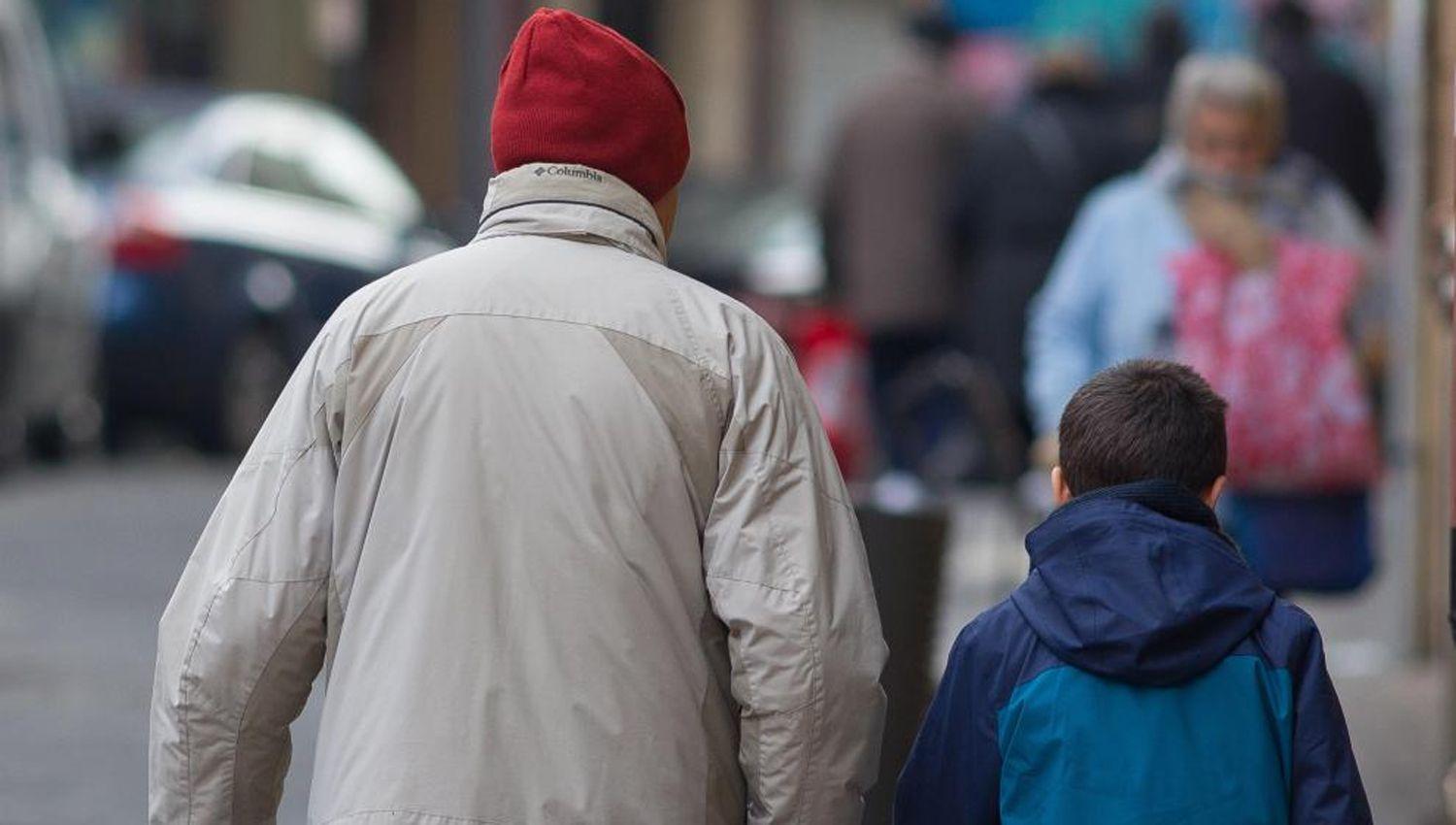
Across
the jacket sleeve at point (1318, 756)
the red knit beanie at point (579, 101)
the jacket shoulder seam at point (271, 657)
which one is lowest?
the jacket sleeve at point (1318, 756)

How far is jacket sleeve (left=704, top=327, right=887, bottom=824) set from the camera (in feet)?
11.9

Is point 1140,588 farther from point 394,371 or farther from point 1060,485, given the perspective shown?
point 394,371

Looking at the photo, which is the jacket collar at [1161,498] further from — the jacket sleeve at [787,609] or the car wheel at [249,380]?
the car wheel at [249,380]

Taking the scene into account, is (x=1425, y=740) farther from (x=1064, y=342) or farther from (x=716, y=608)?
(x=716, y=608)

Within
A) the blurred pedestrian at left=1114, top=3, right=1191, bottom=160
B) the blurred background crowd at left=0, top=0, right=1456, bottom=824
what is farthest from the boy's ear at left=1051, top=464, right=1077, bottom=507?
the blurred pedestrian at left=1114, top=3, right=1191, bottom=160

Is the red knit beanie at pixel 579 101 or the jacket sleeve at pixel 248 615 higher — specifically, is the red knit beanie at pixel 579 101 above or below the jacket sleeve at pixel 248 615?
above

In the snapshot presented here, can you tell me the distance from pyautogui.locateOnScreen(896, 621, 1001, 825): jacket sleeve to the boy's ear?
0.25m

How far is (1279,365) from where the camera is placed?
6.56 meters

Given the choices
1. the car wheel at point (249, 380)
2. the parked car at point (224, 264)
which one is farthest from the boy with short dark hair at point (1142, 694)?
the car wheel at point (249, 380)

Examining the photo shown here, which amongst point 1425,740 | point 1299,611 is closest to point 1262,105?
point 1425,740

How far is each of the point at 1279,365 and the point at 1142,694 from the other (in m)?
3.07

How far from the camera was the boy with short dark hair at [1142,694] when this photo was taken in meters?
3.57

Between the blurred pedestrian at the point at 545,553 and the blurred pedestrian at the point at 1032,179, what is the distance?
629cm

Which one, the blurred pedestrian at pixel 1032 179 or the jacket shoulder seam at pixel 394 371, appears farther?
the blurred pedestrian at pixel 1032 179
